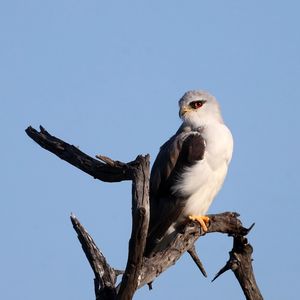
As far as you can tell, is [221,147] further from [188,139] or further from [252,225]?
[252,225]

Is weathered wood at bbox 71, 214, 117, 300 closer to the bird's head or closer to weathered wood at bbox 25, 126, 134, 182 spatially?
weathered wood at bbox 25, 126, 134, 182

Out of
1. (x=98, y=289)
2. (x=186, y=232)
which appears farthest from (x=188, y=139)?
(x=98, y=289)

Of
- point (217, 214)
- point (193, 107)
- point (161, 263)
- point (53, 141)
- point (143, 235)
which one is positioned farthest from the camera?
point (193, 107)

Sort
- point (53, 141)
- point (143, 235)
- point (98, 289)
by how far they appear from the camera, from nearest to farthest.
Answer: point (143, 235), point (98, 289), point (53, 141)

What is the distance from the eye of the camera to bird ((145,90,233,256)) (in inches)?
377

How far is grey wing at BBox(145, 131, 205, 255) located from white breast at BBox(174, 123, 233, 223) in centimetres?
7

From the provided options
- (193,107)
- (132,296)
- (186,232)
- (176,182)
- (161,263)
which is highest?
(193,107)

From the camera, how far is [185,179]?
9.63 meters

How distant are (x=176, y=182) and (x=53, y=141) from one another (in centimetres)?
169

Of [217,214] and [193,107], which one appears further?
[193,107]

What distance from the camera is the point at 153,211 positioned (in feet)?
31.8

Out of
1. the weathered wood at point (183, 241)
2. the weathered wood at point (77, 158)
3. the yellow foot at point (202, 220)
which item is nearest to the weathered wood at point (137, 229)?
the weathered wood at point (183, 241)

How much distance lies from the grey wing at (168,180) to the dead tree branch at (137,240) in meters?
0.25

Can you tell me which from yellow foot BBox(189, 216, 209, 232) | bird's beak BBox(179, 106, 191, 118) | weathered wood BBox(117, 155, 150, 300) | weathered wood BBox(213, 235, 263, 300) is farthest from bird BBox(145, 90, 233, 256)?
weathered wood BBox(117, 155, 150, 300)
